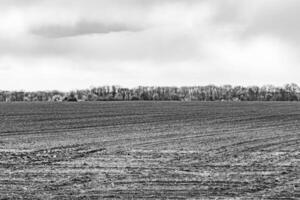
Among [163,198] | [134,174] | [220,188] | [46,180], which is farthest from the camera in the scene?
[134,174]

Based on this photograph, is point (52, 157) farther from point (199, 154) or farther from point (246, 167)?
point (246, 167)

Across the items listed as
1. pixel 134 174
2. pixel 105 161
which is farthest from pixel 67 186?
pixel 105 161

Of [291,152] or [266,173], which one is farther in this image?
[291,152]

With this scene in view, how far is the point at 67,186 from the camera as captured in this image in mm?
15438

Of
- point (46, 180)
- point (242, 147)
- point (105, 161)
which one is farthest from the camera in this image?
point (242, 147)

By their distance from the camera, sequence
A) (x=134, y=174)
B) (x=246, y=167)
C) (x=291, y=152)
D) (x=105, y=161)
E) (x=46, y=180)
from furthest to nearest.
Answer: (x=291, y=152)
(x=105, y=161)
(x=246, y=167)
(x=134, y=174)
(x=46, y=180)

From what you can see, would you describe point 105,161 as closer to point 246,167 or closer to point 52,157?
point 52,157

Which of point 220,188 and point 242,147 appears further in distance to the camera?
point 242,147

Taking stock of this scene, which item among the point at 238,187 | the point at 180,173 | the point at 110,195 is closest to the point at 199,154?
the point at 180,173

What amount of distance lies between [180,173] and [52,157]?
825cm

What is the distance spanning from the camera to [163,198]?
13.4 meters

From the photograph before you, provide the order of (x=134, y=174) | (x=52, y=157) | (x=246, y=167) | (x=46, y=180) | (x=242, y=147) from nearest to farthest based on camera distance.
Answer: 1. (x=46, y=180)
2. (x=134, y=174)
3. (x=246, y=167)
4. (x=52, y=157)
5. (x=242, y=147)

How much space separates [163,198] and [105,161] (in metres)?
9.10

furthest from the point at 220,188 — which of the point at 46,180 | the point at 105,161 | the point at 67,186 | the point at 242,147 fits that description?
the point at 242,147
